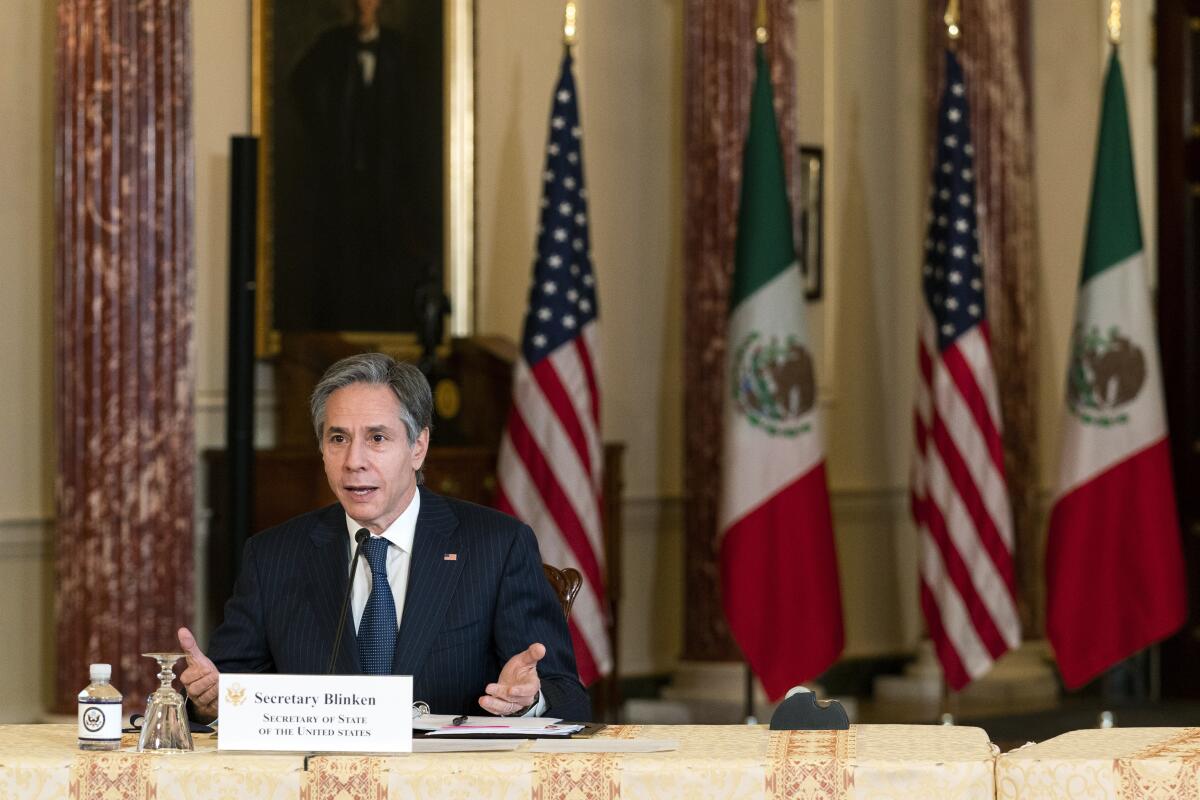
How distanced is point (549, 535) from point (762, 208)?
4.73ft

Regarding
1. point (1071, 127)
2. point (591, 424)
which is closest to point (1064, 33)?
point (1071, 127)

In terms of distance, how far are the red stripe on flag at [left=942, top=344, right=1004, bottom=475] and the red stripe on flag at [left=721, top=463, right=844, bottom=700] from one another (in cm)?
75

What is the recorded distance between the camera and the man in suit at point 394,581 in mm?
3381

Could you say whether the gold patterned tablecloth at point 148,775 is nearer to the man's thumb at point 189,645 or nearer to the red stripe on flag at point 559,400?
the man's thumb at point 189,645

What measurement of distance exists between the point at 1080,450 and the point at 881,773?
547 centimetres

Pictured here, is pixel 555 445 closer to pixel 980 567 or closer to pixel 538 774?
pixel 980 567

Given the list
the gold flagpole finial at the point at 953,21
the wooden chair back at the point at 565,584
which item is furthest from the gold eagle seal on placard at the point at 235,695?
the gold flagpole finial at the point at 953,21

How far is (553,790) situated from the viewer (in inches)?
102

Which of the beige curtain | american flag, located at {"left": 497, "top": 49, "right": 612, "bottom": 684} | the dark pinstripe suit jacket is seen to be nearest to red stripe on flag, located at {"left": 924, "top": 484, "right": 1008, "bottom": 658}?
american flag, located at {"left": 497, "top": 49, "right": 612, "bottom": 684}

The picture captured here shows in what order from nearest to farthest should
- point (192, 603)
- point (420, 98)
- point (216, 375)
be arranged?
point (192, 603) < point (216, 375) < point (420, 98)

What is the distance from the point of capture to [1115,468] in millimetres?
7730

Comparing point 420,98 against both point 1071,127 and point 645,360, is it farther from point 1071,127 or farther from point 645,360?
point 1071,127

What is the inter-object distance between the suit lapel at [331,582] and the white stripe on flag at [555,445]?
3445mm

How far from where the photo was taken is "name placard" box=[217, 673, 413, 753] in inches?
104
